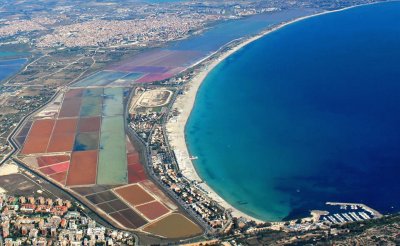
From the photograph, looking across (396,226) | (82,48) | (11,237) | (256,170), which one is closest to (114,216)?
(11,237)

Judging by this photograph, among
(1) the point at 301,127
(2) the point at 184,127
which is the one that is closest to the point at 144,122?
(2) the point at 184,127

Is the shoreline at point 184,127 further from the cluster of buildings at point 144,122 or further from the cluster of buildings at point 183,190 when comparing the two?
the cluster of buildings at point 144,122

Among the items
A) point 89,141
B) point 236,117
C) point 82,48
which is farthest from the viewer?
point 82,48

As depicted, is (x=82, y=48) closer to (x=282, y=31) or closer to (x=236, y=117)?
(x=282, y=31)

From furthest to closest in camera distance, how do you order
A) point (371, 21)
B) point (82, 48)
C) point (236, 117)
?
point (371, 21), point (82, 48), point (236, 117)

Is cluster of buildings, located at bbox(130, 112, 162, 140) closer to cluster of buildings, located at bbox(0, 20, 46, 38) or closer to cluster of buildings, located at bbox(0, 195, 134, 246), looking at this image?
cluster of buildings, located at bbox(0, 195, 134, 246)

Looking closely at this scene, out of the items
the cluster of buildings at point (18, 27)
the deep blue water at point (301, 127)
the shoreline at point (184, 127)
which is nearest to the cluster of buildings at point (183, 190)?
the shoreline at point (184, 127)

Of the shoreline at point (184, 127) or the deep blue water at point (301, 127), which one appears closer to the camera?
the deep blue water at point (301, 127)
